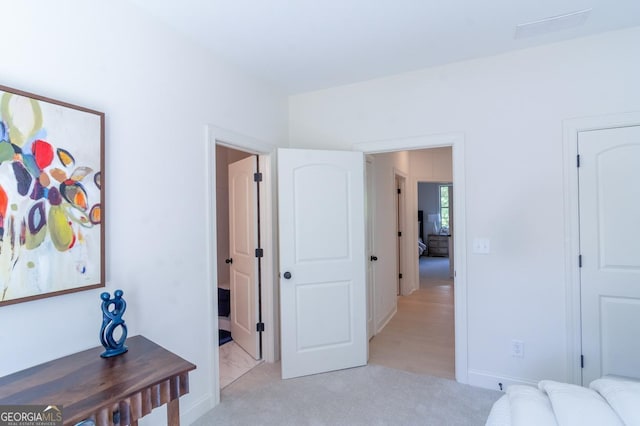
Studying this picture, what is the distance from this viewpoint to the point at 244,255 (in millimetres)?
3350

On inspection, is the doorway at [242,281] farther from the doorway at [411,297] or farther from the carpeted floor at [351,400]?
the doorway at [411,297]

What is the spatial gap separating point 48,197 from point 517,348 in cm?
320

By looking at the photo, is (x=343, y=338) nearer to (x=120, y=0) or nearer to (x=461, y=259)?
(x=461, y=259)

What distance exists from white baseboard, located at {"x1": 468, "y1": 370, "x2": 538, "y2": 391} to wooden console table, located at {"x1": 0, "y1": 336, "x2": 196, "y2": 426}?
7.50ft

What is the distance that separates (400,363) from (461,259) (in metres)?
1.17

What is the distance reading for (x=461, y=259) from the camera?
2730 millimetres

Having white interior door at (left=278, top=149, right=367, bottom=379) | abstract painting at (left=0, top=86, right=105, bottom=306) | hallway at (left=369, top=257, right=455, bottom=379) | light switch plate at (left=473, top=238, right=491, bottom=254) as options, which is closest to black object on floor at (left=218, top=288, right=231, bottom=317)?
white interior door at (left=278, top=149, right=367, bottom=379)

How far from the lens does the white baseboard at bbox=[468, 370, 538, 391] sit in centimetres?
253

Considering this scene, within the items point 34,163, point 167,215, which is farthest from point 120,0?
point 167,215

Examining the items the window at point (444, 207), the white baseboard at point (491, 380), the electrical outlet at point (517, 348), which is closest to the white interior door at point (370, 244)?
the white baseboard at point (491, 380)

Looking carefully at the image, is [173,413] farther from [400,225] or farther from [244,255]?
[400,225]

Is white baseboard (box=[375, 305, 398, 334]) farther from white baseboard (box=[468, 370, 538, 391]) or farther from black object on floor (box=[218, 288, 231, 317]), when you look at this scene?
black object on floor (box=[218, 288, 231, 317])

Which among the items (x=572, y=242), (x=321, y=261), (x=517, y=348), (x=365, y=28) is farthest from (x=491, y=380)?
(x=365, y=28)

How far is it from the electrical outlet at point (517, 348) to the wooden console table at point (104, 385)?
2.40 metres
